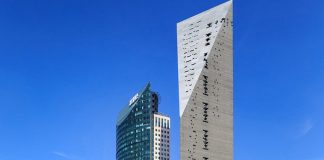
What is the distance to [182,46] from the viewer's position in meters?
142

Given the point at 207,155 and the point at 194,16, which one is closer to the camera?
the point at 207,155

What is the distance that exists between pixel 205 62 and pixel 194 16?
488 inches

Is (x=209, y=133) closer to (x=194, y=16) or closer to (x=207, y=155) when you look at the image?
(x=207, y=155)

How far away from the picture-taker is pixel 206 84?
447 ft

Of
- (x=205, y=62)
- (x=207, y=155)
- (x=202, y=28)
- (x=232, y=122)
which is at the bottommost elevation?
(x=207, y=155)

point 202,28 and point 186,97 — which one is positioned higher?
point 202,28

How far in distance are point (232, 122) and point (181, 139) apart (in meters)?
13.8

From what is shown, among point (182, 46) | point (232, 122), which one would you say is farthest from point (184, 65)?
point (232, 122)

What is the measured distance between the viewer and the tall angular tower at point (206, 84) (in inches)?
5207

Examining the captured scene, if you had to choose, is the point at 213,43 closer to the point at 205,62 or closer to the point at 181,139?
the point at 205,62

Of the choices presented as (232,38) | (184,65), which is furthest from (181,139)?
(232,38)

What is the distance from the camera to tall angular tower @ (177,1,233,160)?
13225 centimetres

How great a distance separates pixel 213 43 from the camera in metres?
139

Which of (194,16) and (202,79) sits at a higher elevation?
(194,16)
